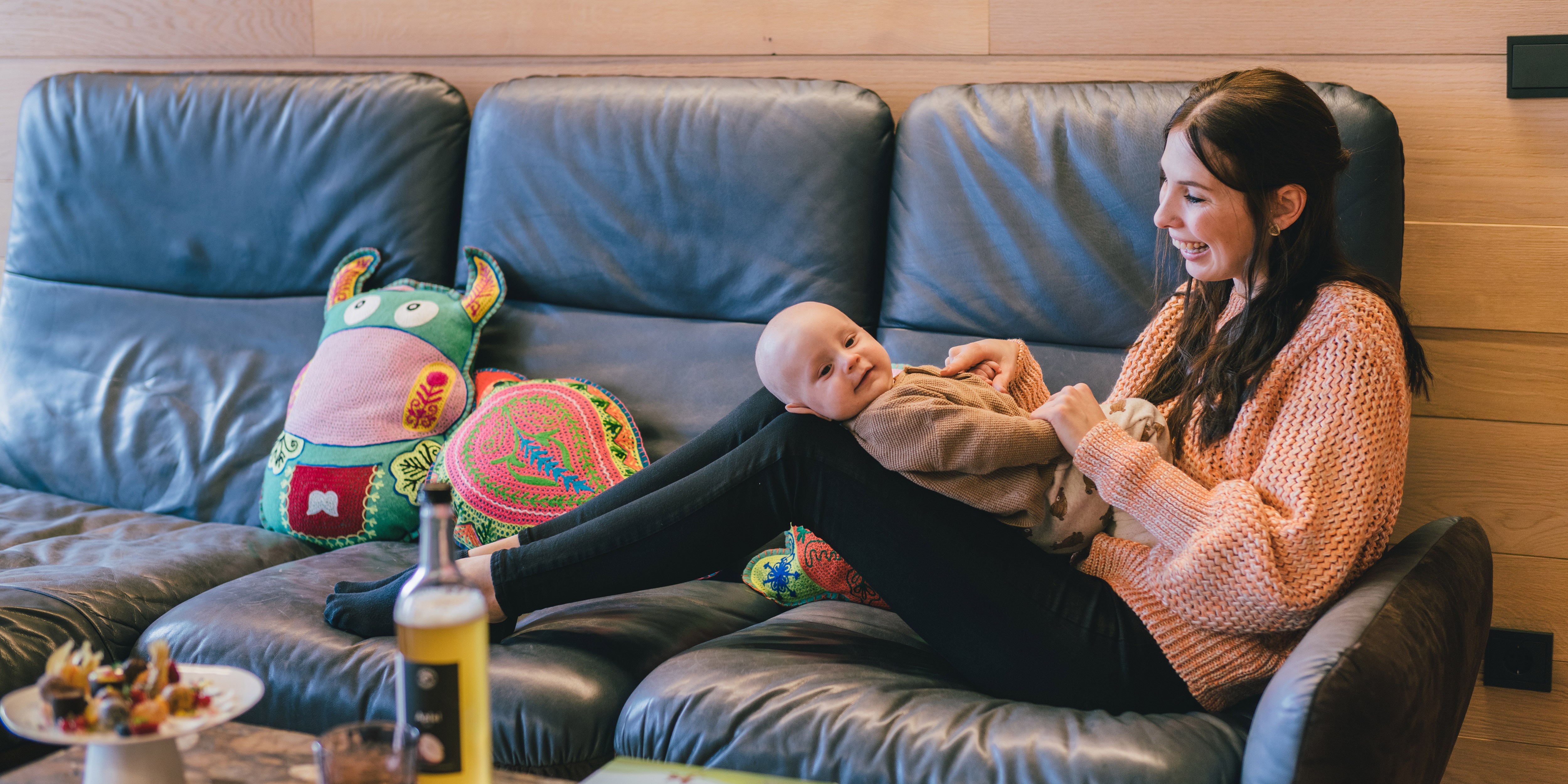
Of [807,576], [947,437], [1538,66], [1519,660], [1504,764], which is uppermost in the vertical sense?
[1538,66]

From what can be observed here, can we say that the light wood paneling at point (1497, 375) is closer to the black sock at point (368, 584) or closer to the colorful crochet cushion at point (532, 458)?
the colorful crochet cushion at point (532, 458)

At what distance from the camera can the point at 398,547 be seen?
6.10 feet

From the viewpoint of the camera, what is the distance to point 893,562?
1.36m

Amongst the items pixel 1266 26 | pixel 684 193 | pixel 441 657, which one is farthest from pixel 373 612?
pixel 1266 26

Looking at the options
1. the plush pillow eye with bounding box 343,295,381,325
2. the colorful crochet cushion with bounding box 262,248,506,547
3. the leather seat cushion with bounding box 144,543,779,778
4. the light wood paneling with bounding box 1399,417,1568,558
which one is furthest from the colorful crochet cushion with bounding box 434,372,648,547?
the light wood paneling with bounding box 1399,417,1568,558

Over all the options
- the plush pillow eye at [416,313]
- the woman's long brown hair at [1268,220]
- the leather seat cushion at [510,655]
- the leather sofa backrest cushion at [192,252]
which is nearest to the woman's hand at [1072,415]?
the woman's long brown hair at [1268,220]

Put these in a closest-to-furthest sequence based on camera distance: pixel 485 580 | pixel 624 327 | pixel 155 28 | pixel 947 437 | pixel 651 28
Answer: pixel 947 437
pixel 485 580
pixel 624 327
pixel 651 28
pixel 155 28

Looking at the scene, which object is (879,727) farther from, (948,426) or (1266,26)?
(1266,26)

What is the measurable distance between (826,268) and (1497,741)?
4.22 ft

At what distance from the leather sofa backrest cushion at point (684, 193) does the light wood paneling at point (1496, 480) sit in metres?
0.89

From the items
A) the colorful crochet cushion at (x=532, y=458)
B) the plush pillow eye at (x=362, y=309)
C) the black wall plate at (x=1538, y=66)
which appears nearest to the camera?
the black wall plate at (x=1538, y=66)

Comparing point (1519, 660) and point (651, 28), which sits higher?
point (651, 28)

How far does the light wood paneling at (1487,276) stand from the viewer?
5.58ft

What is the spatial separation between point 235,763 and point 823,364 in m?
0.76
